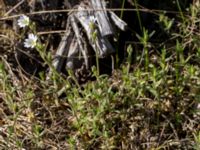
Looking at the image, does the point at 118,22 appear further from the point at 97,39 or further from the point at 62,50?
the point at 62,50

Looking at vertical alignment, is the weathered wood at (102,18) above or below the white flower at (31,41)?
above

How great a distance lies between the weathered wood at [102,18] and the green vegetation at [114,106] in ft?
0.58

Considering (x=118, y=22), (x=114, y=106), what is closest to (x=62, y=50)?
(x=118, y=22)

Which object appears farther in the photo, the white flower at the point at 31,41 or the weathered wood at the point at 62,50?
the weathered wood at the point at 62,50

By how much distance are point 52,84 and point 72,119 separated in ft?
0.80

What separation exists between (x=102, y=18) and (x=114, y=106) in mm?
493

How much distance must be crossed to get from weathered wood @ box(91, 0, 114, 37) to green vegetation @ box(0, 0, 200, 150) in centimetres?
18

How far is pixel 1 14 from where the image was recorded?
10.7 ft

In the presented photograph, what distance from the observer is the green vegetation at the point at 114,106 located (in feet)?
9.14

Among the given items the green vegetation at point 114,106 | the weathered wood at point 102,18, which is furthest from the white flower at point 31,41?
the weathered wood at point 102,18

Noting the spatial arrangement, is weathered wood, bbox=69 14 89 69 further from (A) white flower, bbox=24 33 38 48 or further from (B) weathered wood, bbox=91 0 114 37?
(A) white flower, bbox=24 33 38 48

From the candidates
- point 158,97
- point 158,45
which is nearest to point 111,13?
point 158,45

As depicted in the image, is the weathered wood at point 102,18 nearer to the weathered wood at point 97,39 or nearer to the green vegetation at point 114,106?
the weathered wood at point 97,39

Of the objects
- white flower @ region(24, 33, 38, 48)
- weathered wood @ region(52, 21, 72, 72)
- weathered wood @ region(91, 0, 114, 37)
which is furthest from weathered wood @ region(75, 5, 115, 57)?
white flower @ region(24, 33, 38, 48)
